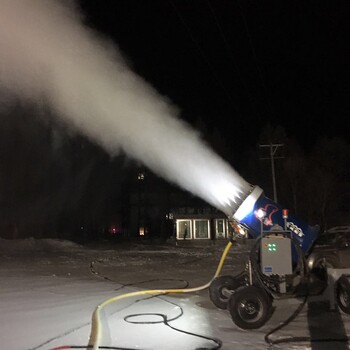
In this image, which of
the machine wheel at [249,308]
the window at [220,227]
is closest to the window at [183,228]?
the window at [220,227]

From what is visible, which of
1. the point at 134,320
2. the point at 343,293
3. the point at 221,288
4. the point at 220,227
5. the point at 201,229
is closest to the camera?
the point at 134,320

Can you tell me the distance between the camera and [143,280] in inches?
504

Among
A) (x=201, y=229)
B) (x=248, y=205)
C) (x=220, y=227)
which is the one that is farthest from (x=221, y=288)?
(x=220, y=227)

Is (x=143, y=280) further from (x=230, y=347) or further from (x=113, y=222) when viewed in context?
(x=113, y=222)

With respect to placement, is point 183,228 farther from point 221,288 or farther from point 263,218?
point 263,218

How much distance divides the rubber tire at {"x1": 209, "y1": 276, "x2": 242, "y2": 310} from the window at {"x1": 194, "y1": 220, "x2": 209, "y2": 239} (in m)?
36.3

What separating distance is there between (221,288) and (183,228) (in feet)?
120

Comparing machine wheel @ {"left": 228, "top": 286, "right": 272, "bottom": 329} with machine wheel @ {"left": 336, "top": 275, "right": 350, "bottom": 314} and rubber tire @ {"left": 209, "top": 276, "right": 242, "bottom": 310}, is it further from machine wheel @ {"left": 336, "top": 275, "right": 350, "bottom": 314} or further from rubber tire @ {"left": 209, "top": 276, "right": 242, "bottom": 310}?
machine wheel @ {"left": 336, "top": 275, "right": 350, "bottom": 314}

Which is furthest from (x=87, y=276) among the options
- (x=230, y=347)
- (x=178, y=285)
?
(x=230, y=347)

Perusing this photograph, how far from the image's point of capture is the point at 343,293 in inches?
321

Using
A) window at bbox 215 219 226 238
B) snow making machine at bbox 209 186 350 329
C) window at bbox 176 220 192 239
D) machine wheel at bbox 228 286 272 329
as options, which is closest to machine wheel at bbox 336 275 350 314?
snow making machine at bbox 209 186 350 329

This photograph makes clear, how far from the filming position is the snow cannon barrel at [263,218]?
816cm

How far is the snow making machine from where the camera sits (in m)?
7.28

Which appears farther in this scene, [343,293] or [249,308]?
[343,293]
